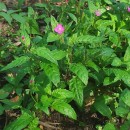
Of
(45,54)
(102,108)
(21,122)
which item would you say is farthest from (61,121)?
(45,54)

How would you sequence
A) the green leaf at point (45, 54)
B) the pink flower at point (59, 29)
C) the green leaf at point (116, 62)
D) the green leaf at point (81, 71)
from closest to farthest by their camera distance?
the green leaf at point (45, 54)
the green leaf at point (81, 71)
the pink flower at point (59, 29)
the green leaf at point (116, 62)

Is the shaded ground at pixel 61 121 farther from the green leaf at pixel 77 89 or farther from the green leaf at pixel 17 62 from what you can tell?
the green leaf at pixel 17 62

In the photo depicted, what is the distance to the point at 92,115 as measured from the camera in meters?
2.66

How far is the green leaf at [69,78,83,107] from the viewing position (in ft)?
7.43

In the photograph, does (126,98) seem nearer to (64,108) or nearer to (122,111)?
(122,111)

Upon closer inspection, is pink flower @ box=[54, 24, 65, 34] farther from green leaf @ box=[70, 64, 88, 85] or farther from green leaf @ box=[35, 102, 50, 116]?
green leaf @ box=[35, 102, 50, 116]

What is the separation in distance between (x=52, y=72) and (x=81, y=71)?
22cm

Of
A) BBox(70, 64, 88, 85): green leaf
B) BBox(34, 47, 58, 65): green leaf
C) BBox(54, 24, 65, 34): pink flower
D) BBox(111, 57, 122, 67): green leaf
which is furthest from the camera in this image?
BBox(111, 57, 122, 67): green leaf

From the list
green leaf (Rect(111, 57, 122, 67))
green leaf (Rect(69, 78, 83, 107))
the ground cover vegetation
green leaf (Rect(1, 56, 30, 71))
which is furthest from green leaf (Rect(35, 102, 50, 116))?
green leaf (Rect(111, 57, 122, 67))

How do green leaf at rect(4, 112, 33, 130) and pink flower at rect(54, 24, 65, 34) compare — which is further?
pink flower at rect(54, 24, 65, 34)

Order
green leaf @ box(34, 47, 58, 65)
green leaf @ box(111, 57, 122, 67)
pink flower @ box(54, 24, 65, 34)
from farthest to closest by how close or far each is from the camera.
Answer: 1. green leaf @ box(111, 57, 122, 67)
2. pink flower @ box(54, 24, 65, 34)
3. green leaf @ box(34, 47, 58, 65)

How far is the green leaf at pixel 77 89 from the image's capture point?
2264 millimetres

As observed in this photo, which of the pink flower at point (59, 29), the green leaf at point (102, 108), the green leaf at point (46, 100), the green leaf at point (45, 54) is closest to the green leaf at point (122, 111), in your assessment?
the green leaf at point (102, 108)

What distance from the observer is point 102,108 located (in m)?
2.52
